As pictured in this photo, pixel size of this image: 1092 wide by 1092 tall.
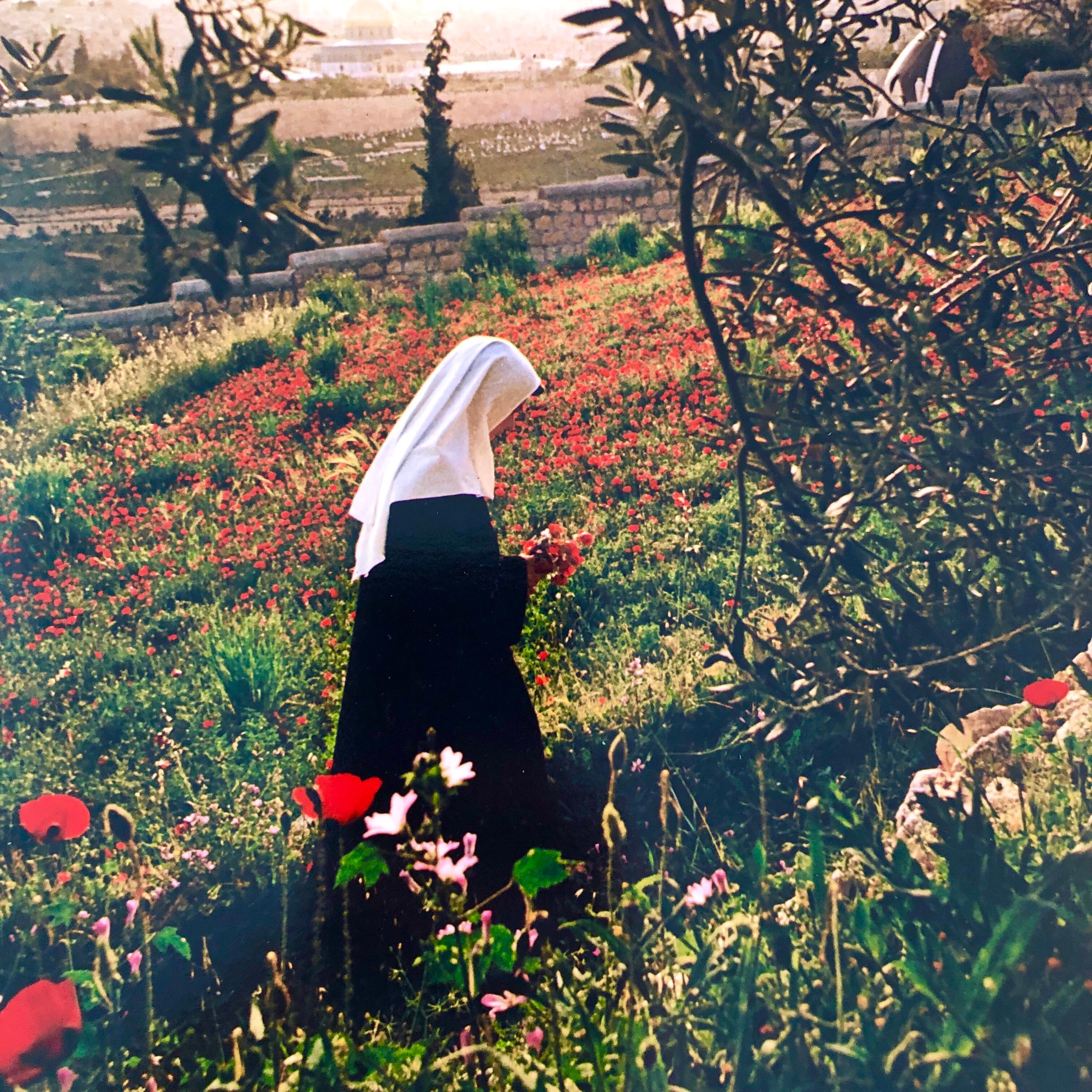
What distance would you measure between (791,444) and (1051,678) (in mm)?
910

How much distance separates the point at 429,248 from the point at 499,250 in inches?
7.4

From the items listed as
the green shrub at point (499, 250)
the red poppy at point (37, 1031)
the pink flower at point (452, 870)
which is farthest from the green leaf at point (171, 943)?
the green shrub at point (499, 250)

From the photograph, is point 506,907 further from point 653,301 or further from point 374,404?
point 653,301

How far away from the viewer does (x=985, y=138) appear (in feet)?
6.89

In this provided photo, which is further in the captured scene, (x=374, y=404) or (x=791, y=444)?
(x=374, y=404)

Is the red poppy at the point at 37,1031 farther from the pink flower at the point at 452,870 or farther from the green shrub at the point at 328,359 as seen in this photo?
the green shrub at the point at 328,359

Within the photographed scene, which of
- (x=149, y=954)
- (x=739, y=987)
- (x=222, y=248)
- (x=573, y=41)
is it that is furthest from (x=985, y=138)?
(x=149, y=954)

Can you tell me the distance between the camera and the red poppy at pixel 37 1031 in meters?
1.76

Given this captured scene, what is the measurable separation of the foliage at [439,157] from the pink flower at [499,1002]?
6.24 ft

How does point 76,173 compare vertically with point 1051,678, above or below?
above

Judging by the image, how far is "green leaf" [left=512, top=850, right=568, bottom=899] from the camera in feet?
6.21

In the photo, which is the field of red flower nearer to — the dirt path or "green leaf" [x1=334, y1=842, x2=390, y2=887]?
"green leaf" [x1=334, y1=842, x2=390, y2=887]

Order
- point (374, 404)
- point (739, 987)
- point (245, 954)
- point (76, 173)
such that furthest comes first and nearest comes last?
point (374, 404), point (76, 173), point (245, 954), point (739, 987)

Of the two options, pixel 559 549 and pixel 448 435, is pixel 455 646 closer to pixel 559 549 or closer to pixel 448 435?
pixel 559 549
